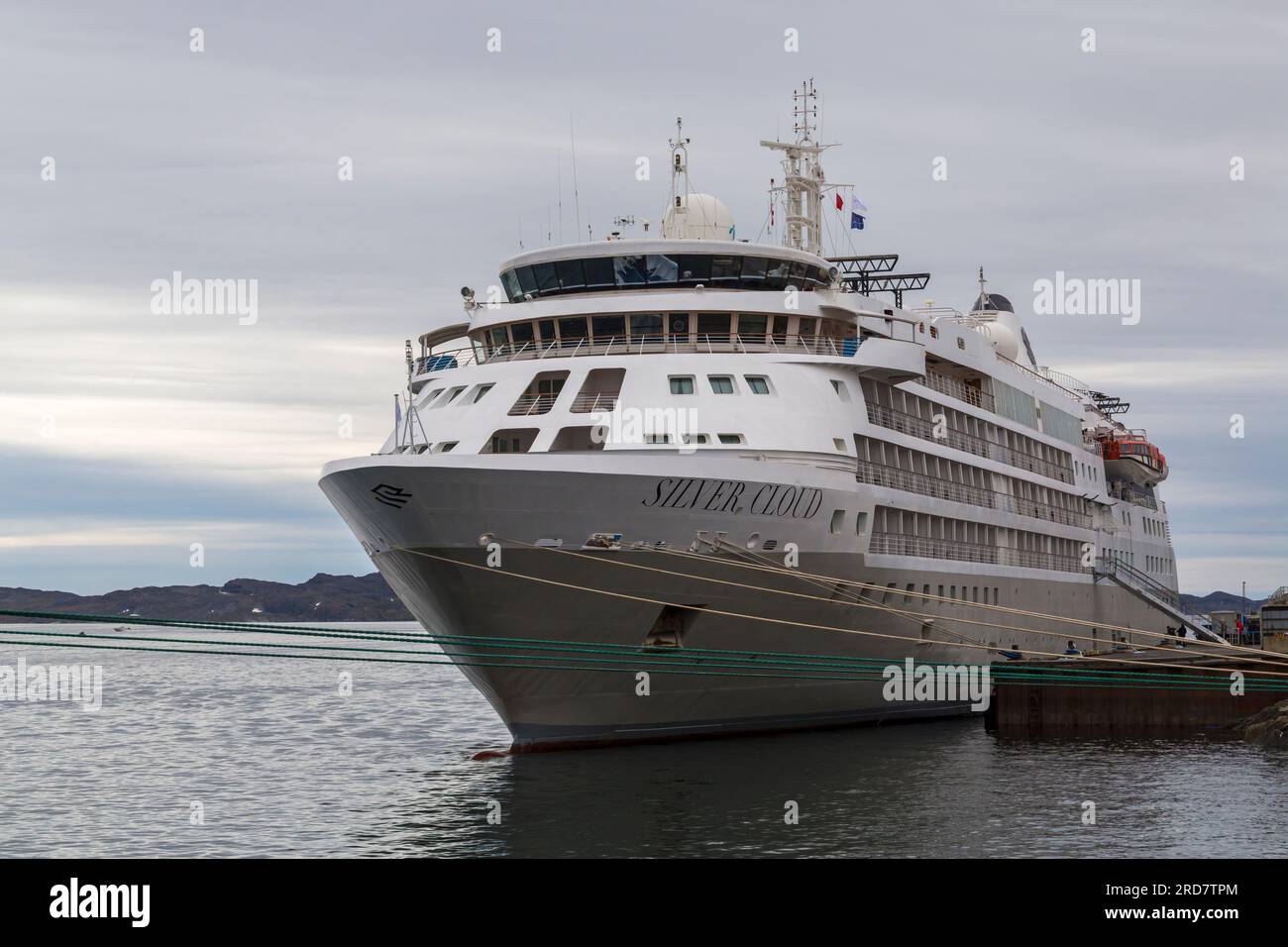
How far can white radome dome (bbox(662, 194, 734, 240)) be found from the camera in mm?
38031

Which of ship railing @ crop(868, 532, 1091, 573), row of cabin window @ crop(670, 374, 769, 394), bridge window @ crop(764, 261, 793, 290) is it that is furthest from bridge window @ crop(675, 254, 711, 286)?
ship railing @ crop(868, 532, 1091, 573)

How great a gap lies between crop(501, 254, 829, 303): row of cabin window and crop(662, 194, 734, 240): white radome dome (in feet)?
11.5

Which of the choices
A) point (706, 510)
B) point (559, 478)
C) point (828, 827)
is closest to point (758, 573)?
point (706, 510)

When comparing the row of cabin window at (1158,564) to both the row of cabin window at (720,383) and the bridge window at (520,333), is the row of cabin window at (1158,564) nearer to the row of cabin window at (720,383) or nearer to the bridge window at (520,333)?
the row of cabin window at (720,383)

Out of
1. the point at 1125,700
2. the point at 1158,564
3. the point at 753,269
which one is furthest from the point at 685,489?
the point at 1158,564

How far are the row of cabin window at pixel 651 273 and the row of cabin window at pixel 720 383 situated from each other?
319cm

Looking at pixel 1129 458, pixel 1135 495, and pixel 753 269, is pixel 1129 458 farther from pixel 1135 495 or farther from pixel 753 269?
pixel 753 269

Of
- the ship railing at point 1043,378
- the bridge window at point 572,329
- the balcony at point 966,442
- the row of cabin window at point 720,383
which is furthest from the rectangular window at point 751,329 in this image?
the ship railing at point 1043,378

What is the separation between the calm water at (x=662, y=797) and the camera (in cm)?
2216

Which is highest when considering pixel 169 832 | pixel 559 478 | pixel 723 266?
pixel 723 266
